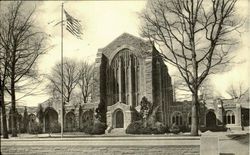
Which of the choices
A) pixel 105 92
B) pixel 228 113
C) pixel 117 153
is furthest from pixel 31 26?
pixel 228 113

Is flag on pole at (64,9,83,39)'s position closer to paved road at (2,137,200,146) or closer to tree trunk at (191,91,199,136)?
paved road at (2,137,200,146)

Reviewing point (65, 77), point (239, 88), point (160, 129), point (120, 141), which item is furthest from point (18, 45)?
point (160, 129)

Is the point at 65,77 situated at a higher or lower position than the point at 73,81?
higher

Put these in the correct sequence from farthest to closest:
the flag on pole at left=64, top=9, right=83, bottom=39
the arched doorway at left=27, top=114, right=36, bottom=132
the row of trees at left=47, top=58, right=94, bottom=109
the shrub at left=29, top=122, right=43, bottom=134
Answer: the arched doorway at left=27, top=114, right=36, bottom=132, the shrub at left=29, top=122, right=43, bottom=134, the row of trees at left=47, top=58, right=94, bottom=109, the flag on pole at left=64, top=9, right=83, bottom=39

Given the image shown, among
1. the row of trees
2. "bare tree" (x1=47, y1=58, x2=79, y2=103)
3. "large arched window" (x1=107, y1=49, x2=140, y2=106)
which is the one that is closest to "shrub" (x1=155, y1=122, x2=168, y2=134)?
"large arched window" (x1=107, y1=49, x2=140, y2=106)

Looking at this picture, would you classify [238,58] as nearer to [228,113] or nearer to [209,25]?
[209,25]

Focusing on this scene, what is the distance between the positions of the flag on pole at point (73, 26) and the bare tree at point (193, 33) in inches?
76.7

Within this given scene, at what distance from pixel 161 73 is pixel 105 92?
12.6 ft

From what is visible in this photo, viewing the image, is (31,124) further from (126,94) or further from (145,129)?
(145,129)

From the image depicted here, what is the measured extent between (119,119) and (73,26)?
42.8 feet

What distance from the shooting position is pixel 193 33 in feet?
28.9

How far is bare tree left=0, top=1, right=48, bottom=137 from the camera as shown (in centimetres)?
1086

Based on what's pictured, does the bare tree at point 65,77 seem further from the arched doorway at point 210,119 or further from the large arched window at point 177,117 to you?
the arched doorway at point 210,119

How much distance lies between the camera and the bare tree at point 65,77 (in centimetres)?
1175
